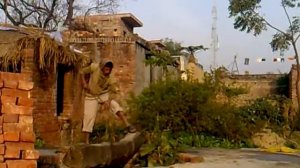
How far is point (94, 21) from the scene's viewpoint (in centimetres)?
2316

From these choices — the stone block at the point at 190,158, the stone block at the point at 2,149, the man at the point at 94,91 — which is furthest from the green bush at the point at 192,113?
the stone block at the point at 2,149

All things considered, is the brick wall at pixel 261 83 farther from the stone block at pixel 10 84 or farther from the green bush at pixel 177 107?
the stone block at pixel 10 84

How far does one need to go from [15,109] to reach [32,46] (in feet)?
18.0

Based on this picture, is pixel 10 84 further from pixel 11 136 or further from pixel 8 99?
pixel 11 136

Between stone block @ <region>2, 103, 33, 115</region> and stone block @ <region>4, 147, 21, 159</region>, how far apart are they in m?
0.40

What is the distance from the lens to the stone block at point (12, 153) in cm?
532

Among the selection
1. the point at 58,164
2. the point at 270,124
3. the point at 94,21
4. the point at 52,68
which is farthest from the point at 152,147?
the point at 94,21

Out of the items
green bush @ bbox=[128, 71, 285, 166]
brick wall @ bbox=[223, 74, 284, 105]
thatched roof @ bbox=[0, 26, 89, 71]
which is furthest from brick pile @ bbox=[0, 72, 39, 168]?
brick wall @ bbox=[223, 74, 284, 105]

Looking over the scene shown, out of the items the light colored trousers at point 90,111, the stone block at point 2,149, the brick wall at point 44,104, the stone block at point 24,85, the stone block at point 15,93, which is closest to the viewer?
the stone block at point 2,149

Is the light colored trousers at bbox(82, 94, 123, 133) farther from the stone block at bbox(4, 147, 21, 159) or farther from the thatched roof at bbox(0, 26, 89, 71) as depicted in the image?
the thatched roof at bbox(0, 26, 89, 71)

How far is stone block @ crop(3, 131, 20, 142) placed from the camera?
5344 mm

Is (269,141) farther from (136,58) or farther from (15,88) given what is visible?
(15,88)

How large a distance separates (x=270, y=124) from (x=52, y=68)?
27.5 feet

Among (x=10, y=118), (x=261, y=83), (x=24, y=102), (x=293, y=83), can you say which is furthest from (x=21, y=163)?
(x=261, y=83)
